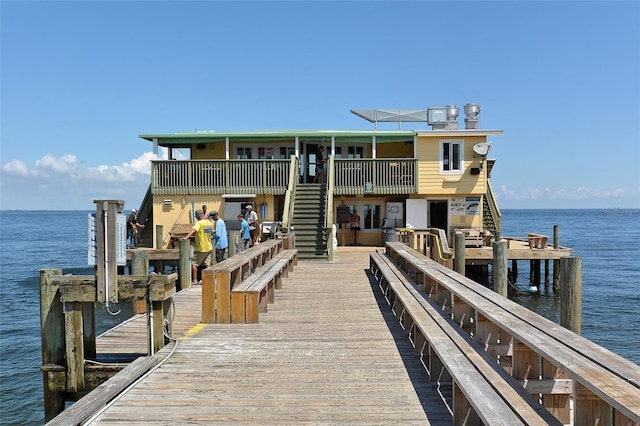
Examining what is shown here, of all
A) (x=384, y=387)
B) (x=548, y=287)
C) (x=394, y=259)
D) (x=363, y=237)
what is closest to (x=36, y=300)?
(x=363, y=237)

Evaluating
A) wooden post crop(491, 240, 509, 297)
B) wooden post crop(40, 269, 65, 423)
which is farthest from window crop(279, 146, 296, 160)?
wooden post crop(40, 269, 65, 423)

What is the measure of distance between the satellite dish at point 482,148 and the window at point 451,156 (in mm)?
789

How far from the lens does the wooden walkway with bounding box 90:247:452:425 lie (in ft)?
13.5

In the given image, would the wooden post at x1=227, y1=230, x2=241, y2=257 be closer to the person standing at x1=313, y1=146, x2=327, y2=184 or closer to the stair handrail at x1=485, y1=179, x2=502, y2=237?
the person standing at x1=313, y1=146, x2=327, y2=184

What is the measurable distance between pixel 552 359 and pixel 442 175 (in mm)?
19111

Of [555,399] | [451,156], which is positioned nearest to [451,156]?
[451,156]

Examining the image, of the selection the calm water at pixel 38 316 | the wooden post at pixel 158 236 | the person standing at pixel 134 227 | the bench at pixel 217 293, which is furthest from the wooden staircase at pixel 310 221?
the bench at pixel 217 293

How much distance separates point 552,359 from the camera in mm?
3197

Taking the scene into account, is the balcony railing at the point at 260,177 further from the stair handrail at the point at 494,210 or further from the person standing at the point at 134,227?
the stair handrail at the point at 494,210

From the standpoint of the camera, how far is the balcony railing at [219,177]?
21031mm

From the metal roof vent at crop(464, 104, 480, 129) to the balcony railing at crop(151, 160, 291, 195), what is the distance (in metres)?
8.11

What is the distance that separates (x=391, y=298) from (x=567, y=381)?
13.9 feet

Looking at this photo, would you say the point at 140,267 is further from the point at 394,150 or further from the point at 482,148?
the point at 394,150

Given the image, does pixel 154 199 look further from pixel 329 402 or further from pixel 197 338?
pixel 329 402
